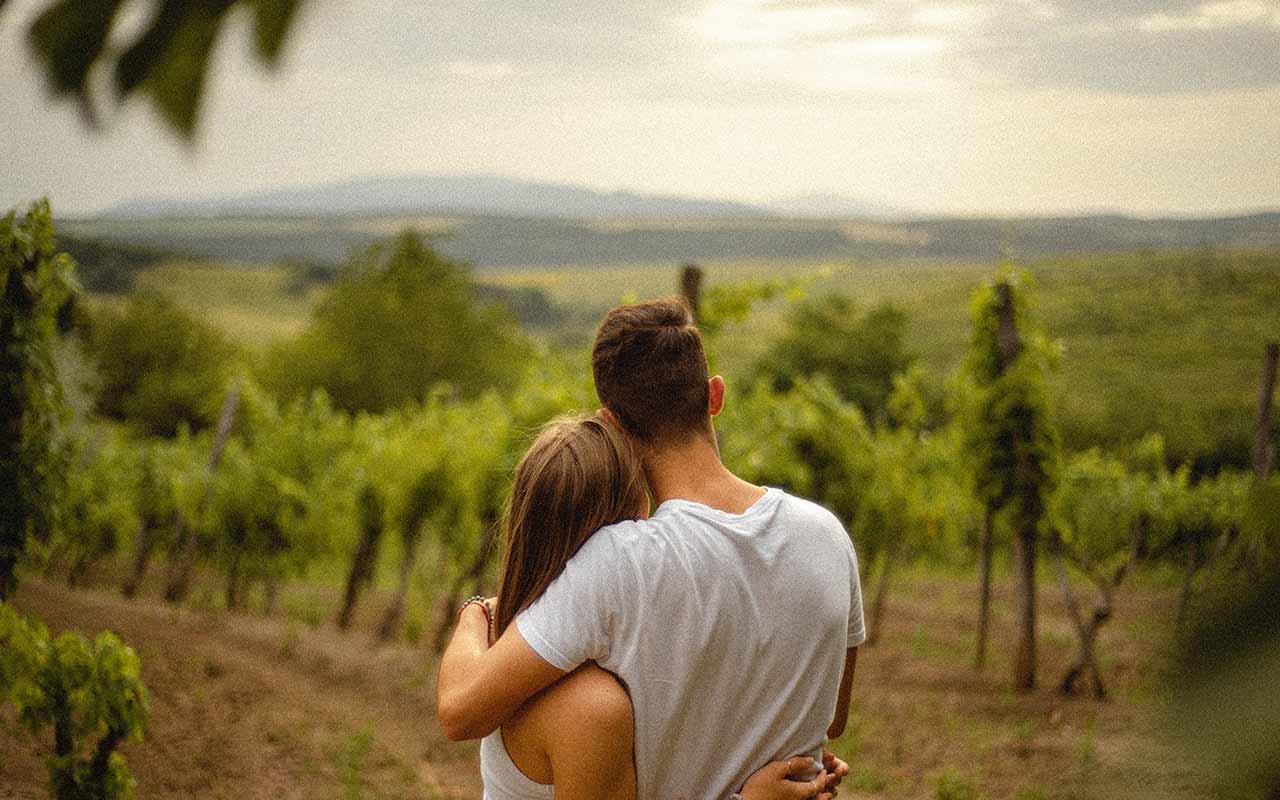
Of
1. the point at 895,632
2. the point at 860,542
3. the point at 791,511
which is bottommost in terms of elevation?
the point at 895,632

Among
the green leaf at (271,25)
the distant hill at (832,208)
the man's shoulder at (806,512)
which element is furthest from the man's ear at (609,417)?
the distant hill at (832,208)

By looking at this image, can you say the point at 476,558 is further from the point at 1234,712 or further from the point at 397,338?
the point at 397,338

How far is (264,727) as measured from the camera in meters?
7.29

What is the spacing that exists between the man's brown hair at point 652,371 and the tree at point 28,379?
3.49 meters

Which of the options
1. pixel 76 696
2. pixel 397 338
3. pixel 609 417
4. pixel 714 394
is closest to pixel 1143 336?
pixel 397 338

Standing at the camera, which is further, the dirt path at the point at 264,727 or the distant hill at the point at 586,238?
the distant hill at the point at 586,238

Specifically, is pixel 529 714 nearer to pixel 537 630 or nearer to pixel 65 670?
pixel 537 630

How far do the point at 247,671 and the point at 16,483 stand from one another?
4.26 m

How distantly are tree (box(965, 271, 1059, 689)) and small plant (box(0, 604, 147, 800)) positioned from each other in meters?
7.02

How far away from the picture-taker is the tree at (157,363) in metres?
44.9

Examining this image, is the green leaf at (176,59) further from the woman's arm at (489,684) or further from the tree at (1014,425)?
the tree at (1014,425)

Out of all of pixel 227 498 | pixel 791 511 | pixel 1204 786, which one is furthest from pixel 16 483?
pixel 227 498

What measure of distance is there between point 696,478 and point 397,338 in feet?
162

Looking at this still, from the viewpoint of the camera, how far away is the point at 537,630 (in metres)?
2.06
